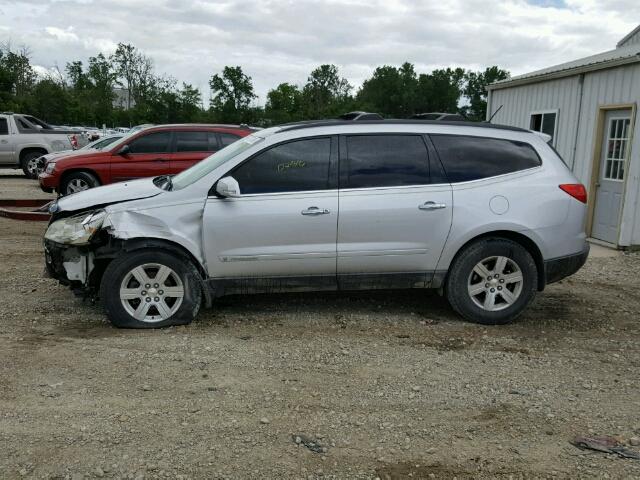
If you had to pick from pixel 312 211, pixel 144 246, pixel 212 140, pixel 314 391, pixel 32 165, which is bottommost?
pixel 314 391

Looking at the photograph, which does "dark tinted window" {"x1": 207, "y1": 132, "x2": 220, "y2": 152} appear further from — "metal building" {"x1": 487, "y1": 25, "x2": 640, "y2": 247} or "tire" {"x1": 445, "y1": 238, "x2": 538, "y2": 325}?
"tire" {"x1": 445, "y1": 238, "x2": 538, "y2": 325}

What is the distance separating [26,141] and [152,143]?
8.81m

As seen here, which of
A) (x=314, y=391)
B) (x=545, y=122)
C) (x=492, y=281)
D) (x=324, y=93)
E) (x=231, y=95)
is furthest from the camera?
(x=324, y=93)

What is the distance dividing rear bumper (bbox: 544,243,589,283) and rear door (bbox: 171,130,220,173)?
7.46 metres

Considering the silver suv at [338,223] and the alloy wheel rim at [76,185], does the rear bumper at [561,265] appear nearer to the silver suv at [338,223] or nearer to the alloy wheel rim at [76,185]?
the silver suv at [338,223]

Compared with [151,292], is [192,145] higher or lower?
higher

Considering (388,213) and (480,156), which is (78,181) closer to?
(388,213)

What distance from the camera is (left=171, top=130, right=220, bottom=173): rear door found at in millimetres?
11477

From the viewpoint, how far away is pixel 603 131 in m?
10.2

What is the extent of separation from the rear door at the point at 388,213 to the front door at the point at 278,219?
13 cm

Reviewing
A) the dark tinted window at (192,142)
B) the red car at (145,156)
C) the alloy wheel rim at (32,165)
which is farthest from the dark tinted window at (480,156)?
the alloy wheel rim at (32,165)

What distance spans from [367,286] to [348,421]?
1920mm

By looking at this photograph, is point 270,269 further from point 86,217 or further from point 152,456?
point 152,456

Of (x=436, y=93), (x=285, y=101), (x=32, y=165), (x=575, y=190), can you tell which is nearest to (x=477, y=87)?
(x=436, y=93)
